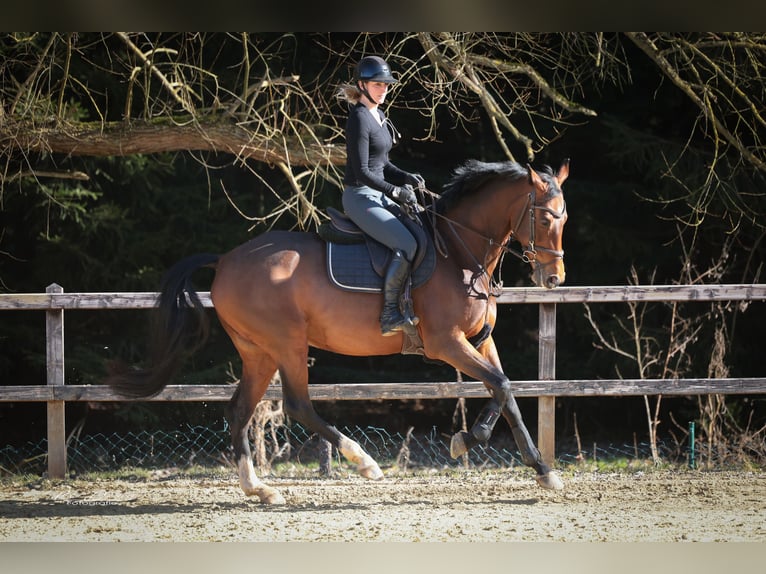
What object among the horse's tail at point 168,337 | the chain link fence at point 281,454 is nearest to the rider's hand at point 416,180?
the horse's tail at point 168,337

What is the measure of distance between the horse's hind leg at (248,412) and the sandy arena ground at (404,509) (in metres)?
0.12

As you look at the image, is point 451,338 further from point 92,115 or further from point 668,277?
point 92,115

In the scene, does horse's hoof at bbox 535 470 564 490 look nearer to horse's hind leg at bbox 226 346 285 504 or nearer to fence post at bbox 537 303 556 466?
fence post at bbox 537 303 556 466

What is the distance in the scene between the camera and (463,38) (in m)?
7.40

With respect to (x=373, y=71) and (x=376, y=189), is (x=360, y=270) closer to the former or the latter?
(x=376, y=189)

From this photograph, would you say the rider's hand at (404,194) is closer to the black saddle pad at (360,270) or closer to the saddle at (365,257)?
the saddle at (365,257)

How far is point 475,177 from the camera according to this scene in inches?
249

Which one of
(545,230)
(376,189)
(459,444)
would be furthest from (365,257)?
(459,444)

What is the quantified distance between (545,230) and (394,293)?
100 centimetres

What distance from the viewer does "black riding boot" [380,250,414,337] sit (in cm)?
604

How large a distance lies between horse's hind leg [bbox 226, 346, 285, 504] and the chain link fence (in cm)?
121

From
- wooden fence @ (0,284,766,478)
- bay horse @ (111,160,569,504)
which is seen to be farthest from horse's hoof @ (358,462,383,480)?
wooden fence @ (0,284,766,478)

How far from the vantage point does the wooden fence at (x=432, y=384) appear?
7.37 meters

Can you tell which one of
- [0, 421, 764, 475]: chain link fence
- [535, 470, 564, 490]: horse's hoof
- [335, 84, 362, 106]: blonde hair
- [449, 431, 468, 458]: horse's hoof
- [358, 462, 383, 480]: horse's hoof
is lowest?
[0, 421, 764, 475]: chain link fence
